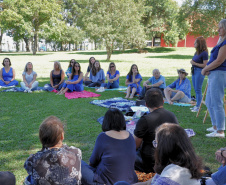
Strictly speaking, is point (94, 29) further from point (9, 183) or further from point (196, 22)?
point (9, 183)

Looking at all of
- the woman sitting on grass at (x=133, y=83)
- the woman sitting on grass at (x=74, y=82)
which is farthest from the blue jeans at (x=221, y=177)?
the woman sitting on grass at (x=74, y=82)

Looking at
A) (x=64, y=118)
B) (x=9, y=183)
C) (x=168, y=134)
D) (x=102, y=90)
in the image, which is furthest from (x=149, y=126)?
(x=102, y=90)

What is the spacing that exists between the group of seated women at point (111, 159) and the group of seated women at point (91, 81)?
5183mm

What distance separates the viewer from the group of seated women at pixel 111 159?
1760 millimetres

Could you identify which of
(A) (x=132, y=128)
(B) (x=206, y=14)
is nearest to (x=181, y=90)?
(A) (x=132, y=128)

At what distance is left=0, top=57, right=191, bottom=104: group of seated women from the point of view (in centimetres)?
775

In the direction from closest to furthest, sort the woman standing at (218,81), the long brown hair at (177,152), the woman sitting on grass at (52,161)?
the long brown hair at (177,152) → the woman sitting on grass at (52,161) → the woman standing at (218,81)

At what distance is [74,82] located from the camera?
929cm

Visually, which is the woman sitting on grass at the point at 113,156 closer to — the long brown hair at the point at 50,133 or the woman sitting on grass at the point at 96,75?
the long brown hair at the point at 50,133

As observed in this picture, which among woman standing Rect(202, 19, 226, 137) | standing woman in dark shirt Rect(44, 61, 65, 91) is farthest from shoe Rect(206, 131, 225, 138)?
standing woman in dark shirt Rect(44, 61, 65, 91)

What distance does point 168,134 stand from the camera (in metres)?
1.79

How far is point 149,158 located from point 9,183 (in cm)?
186

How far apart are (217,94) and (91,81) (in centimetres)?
697

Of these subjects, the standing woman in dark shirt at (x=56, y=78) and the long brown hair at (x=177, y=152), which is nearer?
the long brown hair at (x=177, y=152)
